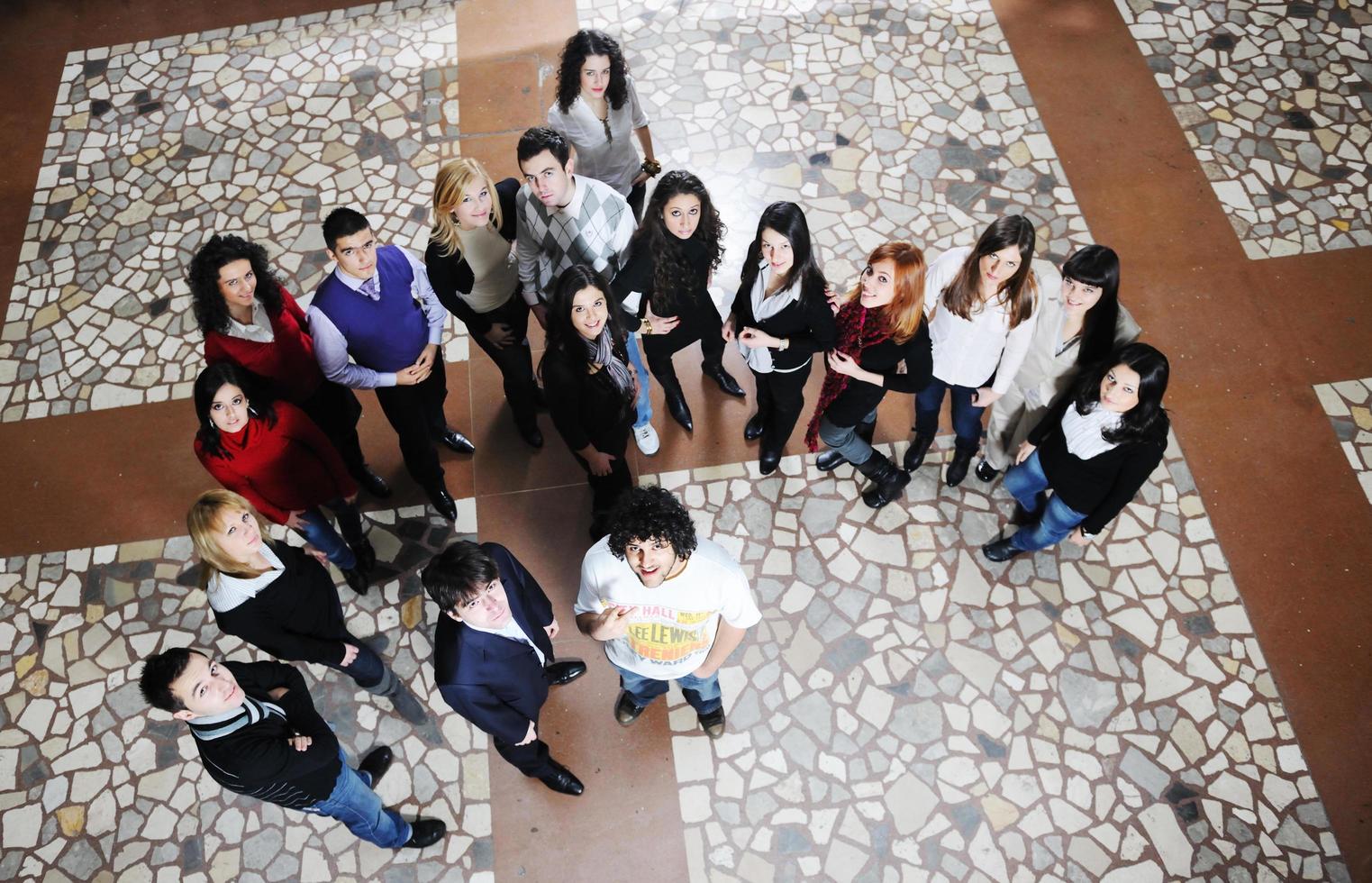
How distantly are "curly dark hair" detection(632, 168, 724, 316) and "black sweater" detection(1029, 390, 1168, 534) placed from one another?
5.80 ft

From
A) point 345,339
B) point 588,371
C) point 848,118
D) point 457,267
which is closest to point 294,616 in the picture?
point 345,339

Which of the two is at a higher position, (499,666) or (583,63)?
(583,63)

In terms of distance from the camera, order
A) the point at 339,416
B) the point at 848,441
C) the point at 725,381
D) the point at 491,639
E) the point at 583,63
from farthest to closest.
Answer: the point at 725,381
the point at 848,441
the point at 339,416
the point at 583,63
the point at 491,639

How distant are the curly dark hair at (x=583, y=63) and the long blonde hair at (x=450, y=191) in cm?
78

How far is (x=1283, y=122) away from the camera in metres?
6.31

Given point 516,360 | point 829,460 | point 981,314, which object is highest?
point 981,314

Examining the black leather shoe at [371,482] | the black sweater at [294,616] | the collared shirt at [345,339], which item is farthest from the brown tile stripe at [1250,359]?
the black leather shoe at [371,482]

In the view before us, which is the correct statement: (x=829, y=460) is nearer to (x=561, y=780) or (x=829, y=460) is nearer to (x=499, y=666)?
(x=561, y=780)

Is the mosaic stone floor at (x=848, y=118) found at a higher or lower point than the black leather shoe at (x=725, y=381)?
higher

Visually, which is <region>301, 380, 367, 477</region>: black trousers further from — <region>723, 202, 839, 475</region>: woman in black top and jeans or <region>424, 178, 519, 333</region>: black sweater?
<region>723, 202, 839, 475</region>: woman in black top and jeans

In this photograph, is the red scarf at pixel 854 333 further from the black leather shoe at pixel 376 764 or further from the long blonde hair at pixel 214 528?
the black leather shoe at pixel 376 764

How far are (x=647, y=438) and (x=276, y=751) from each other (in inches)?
102

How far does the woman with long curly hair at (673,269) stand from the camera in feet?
12.6

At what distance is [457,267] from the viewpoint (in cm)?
418
